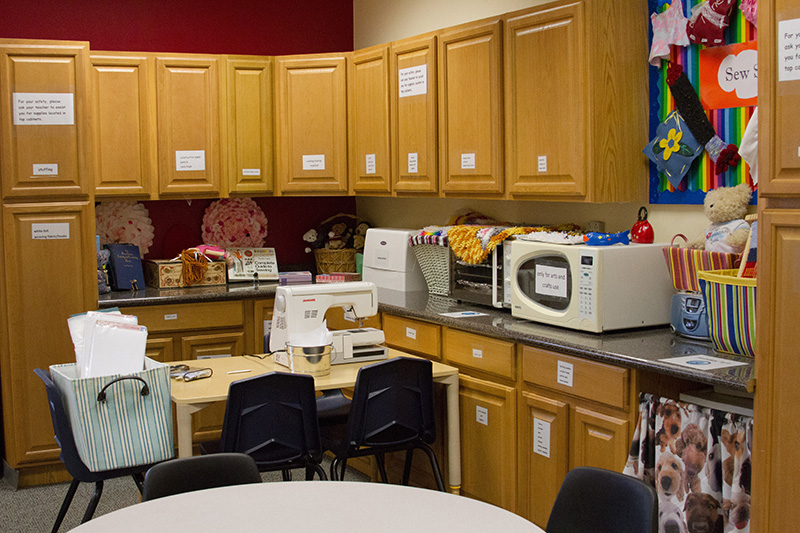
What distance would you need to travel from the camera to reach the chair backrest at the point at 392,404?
126 inches

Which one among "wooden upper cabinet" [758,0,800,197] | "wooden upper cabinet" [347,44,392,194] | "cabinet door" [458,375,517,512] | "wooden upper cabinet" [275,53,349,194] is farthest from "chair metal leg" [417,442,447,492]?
"wooden upper cabinet" [275,53,349,194]

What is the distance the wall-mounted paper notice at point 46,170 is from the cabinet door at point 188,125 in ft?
2.15

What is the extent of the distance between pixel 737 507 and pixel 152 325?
3.09 meters

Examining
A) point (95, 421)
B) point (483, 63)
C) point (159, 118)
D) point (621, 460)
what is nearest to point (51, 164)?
point (159, 118)

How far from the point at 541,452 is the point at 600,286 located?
2.20 feet

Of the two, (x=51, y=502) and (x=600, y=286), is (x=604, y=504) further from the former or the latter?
(x=51, y=502)

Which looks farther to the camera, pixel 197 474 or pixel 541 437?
pixel 541 437

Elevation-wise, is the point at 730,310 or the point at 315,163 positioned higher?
the point at 315,163

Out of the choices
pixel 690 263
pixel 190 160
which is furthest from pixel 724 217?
pixel 190 160

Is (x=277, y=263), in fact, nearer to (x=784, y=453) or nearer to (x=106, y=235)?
(x=106, y=235)

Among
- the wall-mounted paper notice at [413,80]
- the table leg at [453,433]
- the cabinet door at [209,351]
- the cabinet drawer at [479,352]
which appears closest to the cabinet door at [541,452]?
the cabinet drawer at [479,352]

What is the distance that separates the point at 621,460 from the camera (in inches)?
116

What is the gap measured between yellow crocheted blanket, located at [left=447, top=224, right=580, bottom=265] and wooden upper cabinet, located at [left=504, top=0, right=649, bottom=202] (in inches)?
7.2

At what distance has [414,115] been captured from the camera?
4.50m
